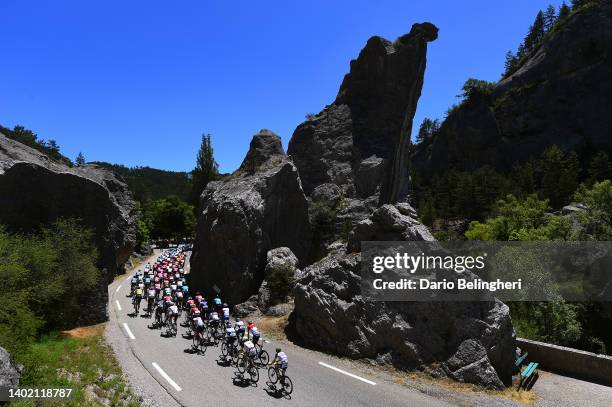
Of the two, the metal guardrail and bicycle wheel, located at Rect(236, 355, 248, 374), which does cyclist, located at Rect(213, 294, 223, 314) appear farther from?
the metal guardrail

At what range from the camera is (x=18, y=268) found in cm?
1850

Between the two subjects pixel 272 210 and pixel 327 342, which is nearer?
pixel 327 342

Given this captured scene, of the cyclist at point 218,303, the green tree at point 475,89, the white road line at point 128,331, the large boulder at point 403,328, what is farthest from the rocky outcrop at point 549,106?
the white road line at point 128,331

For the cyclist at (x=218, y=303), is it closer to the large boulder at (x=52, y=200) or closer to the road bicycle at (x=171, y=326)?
the road bicycle at (x=171, y=326)

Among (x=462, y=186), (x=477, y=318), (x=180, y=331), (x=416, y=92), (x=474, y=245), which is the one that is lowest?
(x=180, y=331)

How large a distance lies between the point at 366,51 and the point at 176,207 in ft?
185

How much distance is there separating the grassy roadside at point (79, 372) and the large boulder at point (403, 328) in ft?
35.1

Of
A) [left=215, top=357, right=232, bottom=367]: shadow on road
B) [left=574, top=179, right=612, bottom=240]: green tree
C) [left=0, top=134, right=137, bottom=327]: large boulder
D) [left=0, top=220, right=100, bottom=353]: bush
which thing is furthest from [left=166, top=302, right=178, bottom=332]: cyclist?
[left=574, top=179, right=612, bottom=240]: green tree

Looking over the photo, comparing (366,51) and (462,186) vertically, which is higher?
(366,51)

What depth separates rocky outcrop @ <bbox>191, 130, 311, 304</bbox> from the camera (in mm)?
36594

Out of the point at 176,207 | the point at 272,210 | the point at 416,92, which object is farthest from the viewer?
the point at 176,207

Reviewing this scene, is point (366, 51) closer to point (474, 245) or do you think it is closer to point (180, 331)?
point (474, 245)

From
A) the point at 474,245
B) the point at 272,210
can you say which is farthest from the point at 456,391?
the point at 474,245

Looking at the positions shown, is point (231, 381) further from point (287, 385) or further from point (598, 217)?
point (598, 217)
